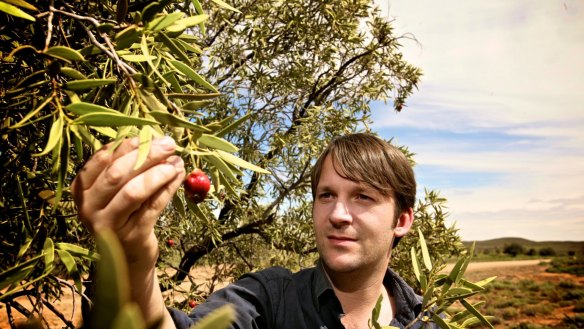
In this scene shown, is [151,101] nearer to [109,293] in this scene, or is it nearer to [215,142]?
[215,142]

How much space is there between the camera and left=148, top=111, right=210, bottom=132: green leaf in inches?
35.4

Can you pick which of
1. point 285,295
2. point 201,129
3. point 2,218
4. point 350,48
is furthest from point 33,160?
point 350,48

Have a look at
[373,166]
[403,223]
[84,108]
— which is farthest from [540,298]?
[84,108]

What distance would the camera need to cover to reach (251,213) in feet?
18.1

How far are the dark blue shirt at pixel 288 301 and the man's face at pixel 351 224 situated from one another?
0.16m

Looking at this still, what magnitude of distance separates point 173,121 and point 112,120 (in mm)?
117

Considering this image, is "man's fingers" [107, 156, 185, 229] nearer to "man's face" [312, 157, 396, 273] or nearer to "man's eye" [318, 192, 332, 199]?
"man's face" [312, 157, 396, 273]

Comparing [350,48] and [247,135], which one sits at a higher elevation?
[350,48]

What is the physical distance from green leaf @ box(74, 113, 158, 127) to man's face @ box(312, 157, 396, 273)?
1.45 metres

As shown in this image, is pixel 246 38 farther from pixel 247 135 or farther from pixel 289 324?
pixel 289 324

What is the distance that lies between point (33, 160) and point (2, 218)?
1.12 feet

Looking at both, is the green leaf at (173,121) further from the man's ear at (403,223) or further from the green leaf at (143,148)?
the man's ear at (403,223)

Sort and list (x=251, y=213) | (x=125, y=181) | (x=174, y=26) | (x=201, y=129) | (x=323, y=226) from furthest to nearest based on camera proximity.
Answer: (x=251, y=213) < (x=323, y=226) < (x=174, y=26) < (x=201, y=129) < (x=125, y=181)

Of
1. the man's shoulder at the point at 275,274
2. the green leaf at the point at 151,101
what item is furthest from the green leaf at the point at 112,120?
the man's shoulder at the point at 275,274
